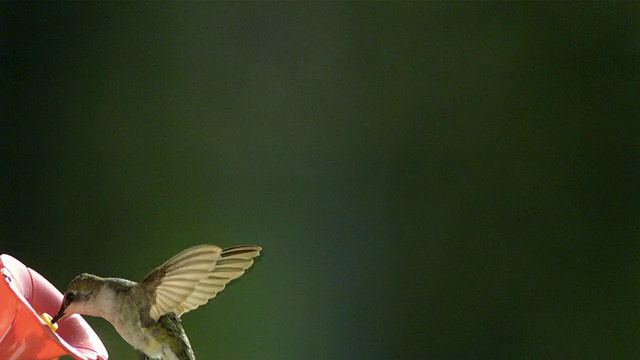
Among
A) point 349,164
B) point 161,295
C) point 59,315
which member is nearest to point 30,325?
point 59,315

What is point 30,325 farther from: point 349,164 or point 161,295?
point 349,164

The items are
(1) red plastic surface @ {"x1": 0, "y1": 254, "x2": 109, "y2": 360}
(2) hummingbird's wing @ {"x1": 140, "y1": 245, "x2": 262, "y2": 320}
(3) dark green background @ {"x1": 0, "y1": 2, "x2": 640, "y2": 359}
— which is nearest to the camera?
(1) red plastic surface @ {"x1": 0, "y1": 254, "x2": 109, "y2": 360}

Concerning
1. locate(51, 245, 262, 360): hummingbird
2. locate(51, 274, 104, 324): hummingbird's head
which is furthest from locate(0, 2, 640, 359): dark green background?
locate(51, 274, 104, 324): hummingbird's head

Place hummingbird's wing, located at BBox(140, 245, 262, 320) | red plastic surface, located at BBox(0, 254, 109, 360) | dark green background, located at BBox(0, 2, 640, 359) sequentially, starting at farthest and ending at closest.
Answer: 1. dark green background, located at BBox(0, 2, 640, 359)
2. hummingbird's wing, located at BBox(140, 245, 262, 320)
3. red plastic surface, located at BBox(0, 254, 109, 360)

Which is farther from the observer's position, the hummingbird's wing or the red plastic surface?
the hummingbird's wing

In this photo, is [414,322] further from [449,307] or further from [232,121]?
[232,121]

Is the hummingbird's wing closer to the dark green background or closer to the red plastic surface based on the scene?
the red plastic surface

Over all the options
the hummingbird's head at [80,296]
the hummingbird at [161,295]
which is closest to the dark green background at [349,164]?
the hummingbird at [161,295]

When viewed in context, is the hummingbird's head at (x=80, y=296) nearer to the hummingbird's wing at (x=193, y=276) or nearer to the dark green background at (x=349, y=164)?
the hummingbird's wing at (x=193, y=276)
